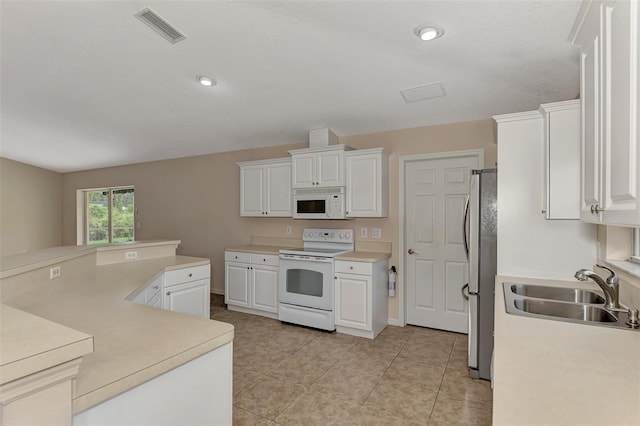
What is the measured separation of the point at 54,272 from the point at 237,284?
234 centimetres

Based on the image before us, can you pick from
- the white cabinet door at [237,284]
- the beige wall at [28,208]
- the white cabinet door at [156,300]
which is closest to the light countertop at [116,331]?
the white cabinet door at [156,300]

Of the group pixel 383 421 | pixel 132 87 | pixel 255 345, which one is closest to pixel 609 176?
pixel 383 421

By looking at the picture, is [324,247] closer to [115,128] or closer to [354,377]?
[354,377]

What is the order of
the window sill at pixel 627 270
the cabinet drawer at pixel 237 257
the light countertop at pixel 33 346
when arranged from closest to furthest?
1. the light countertop at pixel 33 346
2. the window sill at pixel 627 270
3. the cabinet drawer at pixel 237 257

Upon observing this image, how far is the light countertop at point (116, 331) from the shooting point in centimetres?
88

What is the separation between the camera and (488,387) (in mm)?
2418

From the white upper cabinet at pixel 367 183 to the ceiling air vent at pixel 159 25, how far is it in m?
2.07

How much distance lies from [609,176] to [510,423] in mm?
1018

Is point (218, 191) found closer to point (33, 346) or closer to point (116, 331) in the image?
point (116, 331)

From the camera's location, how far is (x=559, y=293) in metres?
2.00

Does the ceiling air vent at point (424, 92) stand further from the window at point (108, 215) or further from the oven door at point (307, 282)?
the window at point (108, 215)

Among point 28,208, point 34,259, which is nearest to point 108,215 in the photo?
point 28,208

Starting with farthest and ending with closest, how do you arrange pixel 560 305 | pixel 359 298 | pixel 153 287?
1. pixel 359 298
2. pixel 153 287
3. pixel 560 305

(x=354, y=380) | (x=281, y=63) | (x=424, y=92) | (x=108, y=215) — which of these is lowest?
(x=354, y=380)
